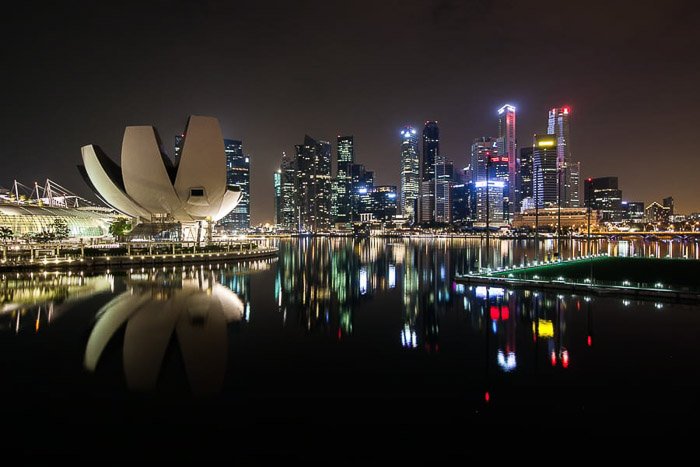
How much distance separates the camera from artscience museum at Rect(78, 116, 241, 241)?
29.6m

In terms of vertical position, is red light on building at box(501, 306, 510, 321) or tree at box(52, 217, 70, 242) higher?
tree at box(52, 217, 70, 242)

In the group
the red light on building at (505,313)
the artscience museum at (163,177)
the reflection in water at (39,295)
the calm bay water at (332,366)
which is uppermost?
the artscience museum at (163,177)

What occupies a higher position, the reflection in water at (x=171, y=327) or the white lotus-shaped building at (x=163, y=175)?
the white lotus-shaped building at (x=163, y=175)

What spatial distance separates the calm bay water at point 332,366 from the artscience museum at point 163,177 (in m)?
18.0

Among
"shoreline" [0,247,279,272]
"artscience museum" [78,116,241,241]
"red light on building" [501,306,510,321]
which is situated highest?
"artscience museum" [78,116,241,241]

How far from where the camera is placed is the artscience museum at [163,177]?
2958cm

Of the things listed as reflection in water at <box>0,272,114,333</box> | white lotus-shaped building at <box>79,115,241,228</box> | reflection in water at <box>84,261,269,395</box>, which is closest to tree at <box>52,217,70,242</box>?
white lotus-shaped building at <box>79,115,241,228</box>

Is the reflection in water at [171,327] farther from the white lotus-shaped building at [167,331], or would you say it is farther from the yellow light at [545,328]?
the yellow light at [545,328]

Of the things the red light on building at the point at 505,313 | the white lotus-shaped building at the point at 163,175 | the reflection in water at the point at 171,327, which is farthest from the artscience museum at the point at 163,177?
the red light on building at the point at 505,313

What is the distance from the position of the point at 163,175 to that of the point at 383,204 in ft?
539

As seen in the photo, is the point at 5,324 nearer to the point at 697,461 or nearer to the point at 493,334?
the point at 493,334

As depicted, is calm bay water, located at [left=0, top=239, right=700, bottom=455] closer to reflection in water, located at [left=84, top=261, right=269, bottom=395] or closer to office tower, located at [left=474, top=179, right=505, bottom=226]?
reflection in water, located at [left=84, top=261, right=269, bottom=395]

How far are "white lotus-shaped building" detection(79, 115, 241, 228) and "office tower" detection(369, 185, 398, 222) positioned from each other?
515 feet

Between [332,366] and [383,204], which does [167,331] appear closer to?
[332,366]
